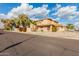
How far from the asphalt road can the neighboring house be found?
7cm

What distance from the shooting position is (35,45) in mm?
1694

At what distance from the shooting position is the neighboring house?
1686 millimetres

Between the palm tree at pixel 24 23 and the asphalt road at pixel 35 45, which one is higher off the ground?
the palm tree at pixel 24 23

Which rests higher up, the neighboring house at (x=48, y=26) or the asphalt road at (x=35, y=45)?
the neighboring house at (x=48, y=26)

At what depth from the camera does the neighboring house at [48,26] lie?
1.69 m

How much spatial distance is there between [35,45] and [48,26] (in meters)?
0.19

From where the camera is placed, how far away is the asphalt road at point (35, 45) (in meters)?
1.67

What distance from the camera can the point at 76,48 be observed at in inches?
66.0

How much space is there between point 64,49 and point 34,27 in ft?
1.02

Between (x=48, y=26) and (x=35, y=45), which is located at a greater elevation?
(x=48, y=26)

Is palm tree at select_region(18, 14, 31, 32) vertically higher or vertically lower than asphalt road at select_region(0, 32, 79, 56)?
higher

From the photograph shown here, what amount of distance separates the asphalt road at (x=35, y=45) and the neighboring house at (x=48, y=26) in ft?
0.22

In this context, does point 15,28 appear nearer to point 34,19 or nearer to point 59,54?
point 34,19

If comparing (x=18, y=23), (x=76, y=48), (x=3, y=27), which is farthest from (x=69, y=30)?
(x=3, y=27)
